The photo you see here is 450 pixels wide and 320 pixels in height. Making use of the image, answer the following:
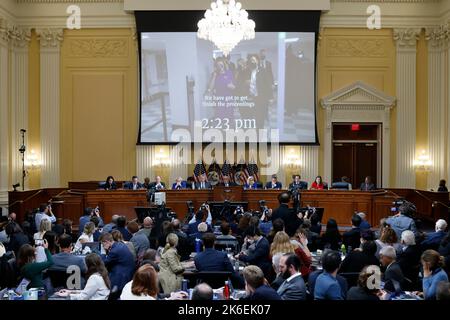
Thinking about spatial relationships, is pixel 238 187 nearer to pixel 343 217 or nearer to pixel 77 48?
pixel 343 217

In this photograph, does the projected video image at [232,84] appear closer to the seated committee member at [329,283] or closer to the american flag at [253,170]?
the american flag at [253,170]

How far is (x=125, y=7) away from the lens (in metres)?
19.5

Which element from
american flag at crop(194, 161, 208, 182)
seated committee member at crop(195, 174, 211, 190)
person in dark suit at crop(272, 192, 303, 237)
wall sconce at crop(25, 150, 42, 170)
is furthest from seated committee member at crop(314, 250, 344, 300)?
wall sconce at crop(25, 150, 42, 170)

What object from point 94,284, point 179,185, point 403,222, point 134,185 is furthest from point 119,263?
point 179,185

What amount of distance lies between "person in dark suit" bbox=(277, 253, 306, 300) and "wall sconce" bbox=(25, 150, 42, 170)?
52.2 feet

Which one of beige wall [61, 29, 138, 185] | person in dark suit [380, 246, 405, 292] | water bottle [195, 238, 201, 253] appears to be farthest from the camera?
beige wall [61, 29, 138, 185]

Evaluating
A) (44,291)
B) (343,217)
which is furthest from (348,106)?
(44,291)

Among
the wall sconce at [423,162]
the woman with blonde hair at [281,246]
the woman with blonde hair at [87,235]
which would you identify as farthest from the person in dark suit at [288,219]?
the wall sconce at [423,162]

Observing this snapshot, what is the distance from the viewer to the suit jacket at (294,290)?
17.6 feet

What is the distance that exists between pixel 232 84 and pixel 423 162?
6947 mm

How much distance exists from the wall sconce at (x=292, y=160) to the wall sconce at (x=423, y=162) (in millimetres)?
3959

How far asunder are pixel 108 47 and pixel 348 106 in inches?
331

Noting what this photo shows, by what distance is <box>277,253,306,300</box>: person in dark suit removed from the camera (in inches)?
211

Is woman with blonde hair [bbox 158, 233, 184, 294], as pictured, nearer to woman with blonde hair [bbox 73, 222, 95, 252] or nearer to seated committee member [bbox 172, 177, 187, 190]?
woman with blonde hair [bbox 73, 222, 95, 252]
